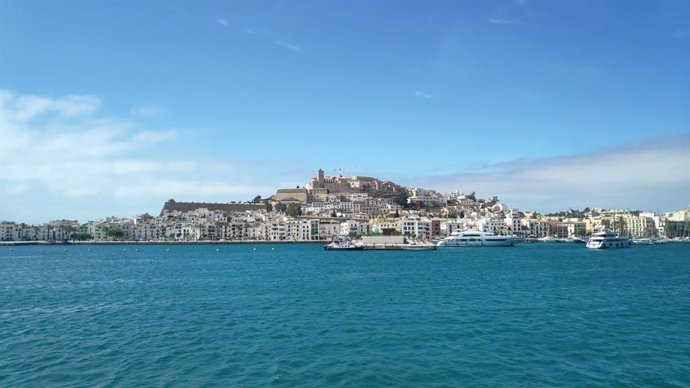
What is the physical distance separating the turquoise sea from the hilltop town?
69315 mm

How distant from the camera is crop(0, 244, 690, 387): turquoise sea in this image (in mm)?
11766

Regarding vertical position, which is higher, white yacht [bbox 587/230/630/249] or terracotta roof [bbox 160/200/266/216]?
terracotta roof [bbox 160/200/266/216]

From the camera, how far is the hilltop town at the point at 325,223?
109938 mm

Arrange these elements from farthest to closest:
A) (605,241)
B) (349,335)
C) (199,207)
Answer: (199,207)
(605,241)
(349,335)

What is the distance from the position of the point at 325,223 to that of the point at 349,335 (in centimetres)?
9915

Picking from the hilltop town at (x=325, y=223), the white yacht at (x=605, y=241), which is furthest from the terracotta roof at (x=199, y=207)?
the white yacht at (x=605, y=241)

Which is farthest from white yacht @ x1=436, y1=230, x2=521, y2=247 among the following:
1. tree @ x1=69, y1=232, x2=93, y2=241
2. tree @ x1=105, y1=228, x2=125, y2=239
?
tree @ x1=69, y1=232, x2=93, y2=241

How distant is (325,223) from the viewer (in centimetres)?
11475

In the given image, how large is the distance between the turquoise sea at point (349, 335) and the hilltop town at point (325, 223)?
69.3 metres

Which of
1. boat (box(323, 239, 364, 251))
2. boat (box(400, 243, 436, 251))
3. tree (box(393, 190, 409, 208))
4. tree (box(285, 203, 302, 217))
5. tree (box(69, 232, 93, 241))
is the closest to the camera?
boat (box(400, 243, 436, 251))

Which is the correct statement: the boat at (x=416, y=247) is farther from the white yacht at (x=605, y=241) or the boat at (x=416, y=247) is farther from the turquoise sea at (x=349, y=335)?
the turquoise sea at (x=349, y=335)

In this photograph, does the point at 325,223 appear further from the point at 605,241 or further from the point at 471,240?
the point at 605,241

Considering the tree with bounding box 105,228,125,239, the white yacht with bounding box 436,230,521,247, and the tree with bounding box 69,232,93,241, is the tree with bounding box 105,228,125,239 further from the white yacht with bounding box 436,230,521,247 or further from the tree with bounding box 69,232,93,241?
the white yacht with bounding box 436,230,521,247

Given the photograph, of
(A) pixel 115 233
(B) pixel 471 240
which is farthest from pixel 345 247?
(A) pixel 115 233
